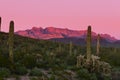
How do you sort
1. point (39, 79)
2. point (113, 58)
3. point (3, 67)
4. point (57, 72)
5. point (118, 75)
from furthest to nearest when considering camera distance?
point (113, 58), point (118, 75), point (57, 72), point (3, 67), point (39, 79)

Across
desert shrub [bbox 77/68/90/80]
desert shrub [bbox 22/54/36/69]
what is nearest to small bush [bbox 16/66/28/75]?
desert shrub [bbox 22/54/36/69]

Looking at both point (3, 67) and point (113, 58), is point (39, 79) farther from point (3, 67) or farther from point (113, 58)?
point (113, 58)

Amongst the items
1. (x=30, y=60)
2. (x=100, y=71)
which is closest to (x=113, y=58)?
(x=100, y=71)

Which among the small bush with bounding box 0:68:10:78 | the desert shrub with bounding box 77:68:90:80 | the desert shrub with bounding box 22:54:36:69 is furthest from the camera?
the desert shrub with bounding box 22:54:36:69

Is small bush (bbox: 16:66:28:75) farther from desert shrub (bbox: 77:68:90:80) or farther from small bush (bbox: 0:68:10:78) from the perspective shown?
desert shrub (bbox: 77:68:90:80)

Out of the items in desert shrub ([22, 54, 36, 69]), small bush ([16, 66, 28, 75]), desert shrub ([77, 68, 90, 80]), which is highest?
desert shrub ([22, 54, 36, 69])

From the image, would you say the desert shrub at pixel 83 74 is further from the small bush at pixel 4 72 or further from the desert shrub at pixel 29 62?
the small bush at pixel 4 72

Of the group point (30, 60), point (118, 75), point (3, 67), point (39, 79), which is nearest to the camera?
point (39, 79)

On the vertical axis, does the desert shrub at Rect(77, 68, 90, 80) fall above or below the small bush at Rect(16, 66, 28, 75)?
below

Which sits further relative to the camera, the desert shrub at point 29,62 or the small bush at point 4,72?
the desert shrub at point 29,62

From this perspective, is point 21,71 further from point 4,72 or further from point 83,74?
point 83,74

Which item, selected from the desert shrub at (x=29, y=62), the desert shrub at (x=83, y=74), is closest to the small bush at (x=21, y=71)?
the desert shrub at (x=29, y=62)

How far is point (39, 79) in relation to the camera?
2616cm

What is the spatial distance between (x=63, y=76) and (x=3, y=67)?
14.8 feet
